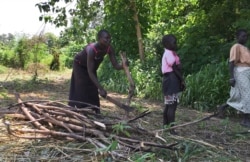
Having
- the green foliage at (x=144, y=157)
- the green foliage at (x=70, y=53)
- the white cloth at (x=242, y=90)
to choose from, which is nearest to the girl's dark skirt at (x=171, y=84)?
the white cloth at (x=242, y=90)

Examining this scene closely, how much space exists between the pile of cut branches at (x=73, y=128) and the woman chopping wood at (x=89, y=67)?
1.05m

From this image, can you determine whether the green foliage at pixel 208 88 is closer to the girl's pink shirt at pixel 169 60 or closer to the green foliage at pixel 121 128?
the girl's pink shirt at pixel 169 60

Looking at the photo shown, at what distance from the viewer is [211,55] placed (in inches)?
376

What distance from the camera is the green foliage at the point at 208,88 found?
817 centimetres

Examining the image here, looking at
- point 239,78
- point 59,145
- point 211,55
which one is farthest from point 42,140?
point 211,55

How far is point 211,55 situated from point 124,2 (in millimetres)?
3418

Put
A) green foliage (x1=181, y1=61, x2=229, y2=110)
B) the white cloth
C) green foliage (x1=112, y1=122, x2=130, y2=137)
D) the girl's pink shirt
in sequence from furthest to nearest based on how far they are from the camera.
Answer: green foliage (x1=181, y1=61, x2=229, y2=110) < the white cloth < the girl's pink shirt < green foliage (x1=112, y1=122, x2=130, y2=137)

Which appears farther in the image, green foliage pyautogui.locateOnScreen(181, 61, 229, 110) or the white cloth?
green foliage pyautogui.locateOnScreen(181, 61, 229, 110)

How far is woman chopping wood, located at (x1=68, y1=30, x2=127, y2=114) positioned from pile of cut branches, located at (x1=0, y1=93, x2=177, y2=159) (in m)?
1.05

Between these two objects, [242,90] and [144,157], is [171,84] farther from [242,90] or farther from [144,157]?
[144,157]

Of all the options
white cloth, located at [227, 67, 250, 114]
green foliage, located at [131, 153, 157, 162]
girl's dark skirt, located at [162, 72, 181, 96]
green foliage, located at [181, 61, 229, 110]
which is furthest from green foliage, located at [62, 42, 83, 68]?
green foliage, located at [131, 153, 157, 162]

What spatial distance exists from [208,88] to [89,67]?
4.30 meters

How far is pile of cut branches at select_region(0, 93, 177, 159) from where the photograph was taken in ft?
10.5

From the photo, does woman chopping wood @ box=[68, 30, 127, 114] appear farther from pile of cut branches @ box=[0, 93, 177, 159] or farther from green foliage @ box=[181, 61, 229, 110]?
green foliage @ box=[181, 61, 229, 110]
